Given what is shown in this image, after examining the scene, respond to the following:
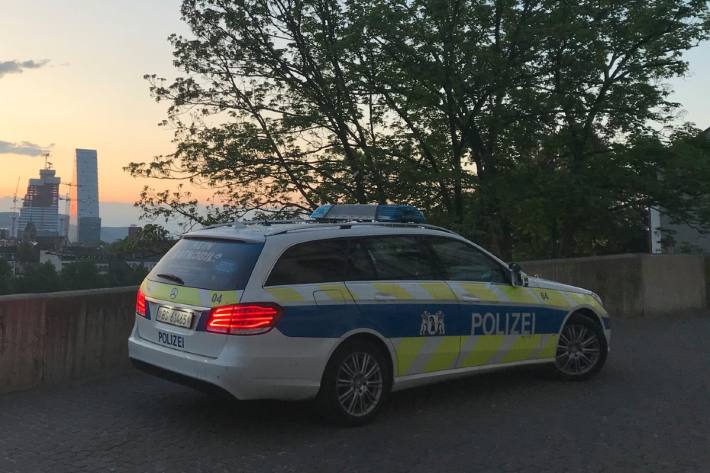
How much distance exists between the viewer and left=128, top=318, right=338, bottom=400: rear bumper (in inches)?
187

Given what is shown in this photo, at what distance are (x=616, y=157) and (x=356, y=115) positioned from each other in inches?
272

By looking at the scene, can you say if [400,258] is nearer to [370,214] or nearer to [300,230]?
[370,214]

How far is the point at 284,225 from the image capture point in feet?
18.5

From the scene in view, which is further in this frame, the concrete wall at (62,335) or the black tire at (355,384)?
the concrete wall at (62,335)

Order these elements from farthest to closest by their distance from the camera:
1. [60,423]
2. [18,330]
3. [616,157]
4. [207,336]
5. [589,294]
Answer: [616,157]
[589,294]
[18,330]
[60,423]
[207,336]

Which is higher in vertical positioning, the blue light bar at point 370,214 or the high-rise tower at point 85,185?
the high-rise tower at point 85,185

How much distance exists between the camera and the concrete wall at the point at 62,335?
20.3 feet

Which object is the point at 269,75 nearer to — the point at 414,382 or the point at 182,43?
the point at 182,43

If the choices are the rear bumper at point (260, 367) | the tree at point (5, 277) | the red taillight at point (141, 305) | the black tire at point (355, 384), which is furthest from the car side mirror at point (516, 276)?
the tree at point (5, 277)

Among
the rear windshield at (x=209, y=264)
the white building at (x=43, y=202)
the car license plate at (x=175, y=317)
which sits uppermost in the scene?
the white building at (x=43, y=202)

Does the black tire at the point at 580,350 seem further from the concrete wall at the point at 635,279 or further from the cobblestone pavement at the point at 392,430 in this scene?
the concrete wall at the point at 635,279

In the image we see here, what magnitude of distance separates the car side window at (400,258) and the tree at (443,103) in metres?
10.4

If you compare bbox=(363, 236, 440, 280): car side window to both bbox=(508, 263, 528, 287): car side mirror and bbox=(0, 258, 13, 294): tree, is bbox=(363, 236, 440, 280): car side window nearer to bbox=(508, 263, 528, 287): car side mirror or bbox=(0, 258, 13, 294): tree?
bbox=(508, 263, 528, 287): car side mirror

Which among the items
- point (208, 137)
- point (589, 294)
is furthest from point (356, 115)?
point (589, 294)
